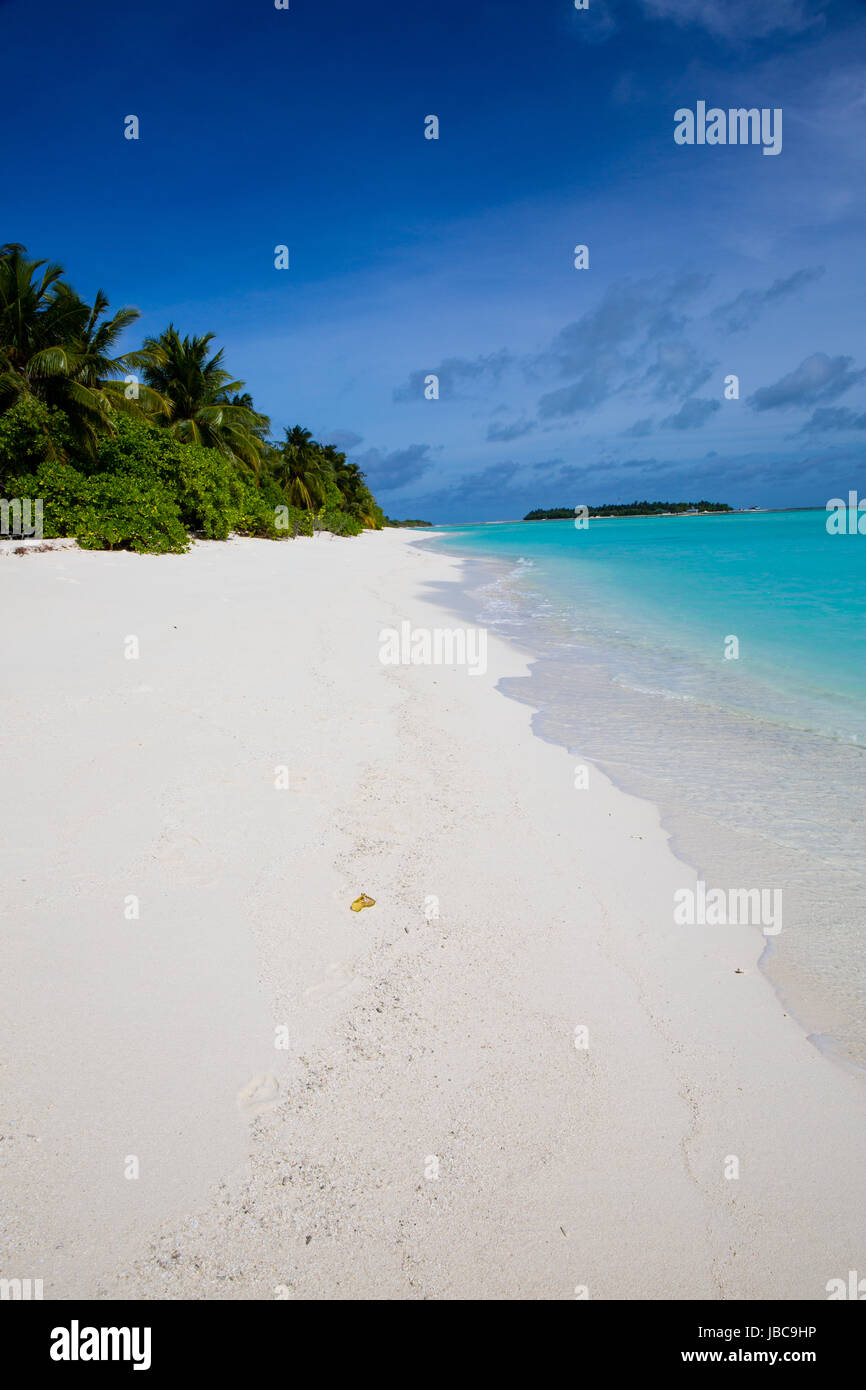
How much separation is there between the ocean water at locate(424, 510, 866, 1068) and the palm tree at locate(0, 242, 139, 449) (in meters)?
13.7

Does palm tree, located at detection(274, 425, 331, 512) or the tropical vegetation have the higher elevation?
palm tree, located at detection(274, 425, 331, 512)

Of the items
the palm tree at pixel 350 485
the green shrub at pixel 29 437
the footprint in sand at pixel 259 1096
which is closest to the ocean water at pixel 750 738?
the footprint in sand at pixel 259 1096

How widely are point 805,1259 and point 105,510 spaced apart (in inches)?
835

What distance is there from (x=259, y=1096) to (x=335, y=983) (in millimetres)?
642

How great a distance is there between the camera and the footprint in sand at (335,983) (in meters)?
2.94

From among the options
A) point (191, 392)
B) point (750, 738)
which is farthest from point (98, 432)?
point (750, 738)

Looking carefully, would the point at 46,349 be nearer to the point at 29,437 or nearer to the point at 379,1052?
the point at 29,437

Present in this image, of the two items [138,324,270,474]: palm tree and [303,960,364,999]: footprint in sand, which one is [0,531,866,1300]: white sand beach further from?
[138,324,270,474]: palm tree

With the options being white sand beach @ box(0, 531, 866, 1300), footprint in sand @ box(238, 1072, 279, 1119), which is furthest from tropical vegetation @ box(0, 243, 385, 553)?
footprint in sand @ box(238, 1072, 279, 1119)

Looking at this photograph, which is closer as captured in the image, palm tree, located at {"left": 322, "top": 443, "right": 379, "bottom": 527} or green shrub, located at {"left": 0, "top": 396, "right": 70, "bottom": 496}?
green shrub, located at {"left": 0, "top": 396, "right": 70, "bottom": 496}

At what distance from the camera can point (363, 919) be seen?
3465 mm

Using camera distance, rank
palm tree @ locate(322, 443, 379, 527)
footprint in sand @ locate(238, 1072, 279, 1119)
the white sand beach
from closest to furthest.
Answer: the white sand beach → footprint in sand @ locate(238, 1072, 279, 1119) → palm tree @ locate(322, 443, 379, 527)

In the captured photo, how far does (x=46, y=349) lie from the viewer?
20203 millimetres

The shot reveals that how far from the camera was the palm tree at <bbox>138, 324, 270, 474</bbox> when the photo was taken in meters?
29.6
